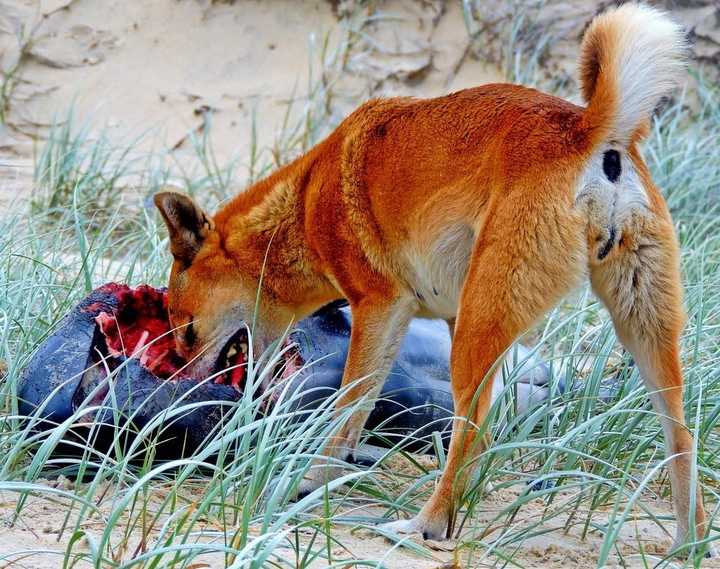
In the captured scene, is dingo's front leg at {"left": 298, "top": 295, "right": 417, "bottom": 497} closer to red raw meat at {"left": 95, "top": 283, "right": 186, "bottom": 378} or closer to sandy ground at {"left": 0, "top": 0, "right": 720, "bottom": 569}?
red raw meat at {"left": 95, "top": 283, "right": 186, "bottom": 378}

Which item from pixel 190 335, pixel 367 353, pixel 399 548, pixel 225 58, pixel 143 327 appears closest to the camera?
pixel 399 548

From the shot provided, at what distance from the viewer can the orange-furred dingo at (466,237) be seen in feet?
10.7

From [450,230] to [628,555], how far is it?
1.19 m

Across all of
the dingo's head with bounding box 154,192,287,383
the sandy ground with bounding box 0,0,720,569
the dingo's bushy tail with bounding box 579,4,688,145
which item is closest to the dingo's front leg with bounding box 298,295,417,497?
the dingo's head with bounding box 154,192,287,383

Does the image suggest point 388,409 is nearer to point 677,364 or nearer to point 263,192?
point 263,192

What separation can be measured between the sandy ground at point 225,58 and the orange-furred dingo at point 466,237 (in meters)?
4.67

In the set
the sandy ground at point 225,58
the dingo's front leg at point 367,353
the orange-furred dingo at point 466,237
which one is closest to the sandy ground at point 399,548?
the orange-furred dingo at point 466,237

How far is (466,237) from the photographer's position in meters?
3.62

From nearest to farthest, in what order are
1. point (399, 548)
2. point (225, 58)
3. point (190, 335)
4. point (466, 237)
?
point (399, 548) → point (466, 237) → point (190, 335) → point (225, 58)

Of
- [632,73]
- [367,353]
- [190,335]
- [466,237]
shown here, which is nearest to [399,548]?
[367,353]

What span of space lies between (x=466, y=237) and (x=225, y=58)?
662 cm

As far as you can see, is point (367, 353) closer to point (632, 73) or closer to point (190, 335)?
Result: point (190, 335)

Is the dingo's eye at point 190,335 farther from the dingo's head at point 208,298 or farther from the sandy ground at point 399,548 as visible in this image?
the sandy ground at point 399,548

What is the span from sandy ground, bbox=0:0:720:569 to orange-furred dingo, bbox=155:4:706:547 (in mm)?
4674
